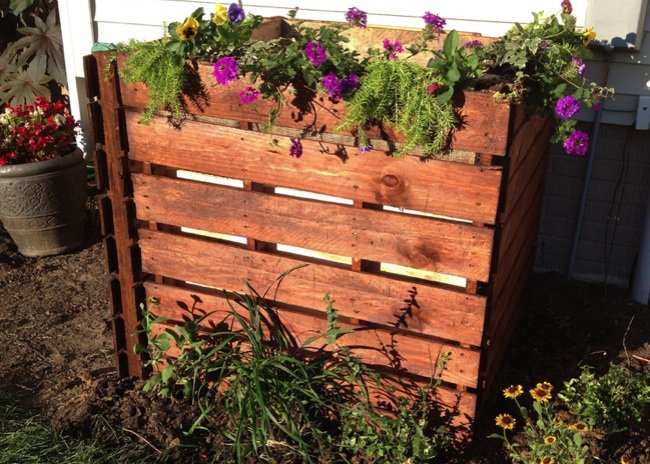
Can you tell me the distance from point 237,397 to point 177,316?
22.9 inches

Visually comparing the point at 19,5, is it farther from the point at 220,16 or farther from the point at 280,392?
the point at 280,392

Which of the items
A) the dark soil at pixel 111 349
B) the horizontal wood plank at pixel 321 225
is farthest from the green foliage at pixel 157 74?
the dark soil at pixel 111 349

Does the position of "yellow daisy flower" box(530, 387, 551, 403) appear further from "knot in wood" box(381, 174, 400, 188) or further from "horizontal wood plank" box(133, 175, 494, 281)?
"knot in wood" box(381, 174, 400, 188)

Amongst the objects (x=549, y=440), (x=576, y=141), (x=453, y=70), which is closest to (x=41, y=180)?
(x=453, y=70)

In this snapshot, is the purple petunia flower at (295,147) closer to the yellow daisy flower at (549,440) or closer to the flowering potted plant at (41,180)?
the yellow daisy flower at (549,440)

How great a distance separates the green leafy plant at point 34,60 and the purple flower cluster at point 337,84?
372 centimetres

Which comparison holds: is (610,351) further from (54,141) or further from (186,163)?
(54,141)

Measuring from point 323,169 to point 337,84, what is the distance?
1.24 ft

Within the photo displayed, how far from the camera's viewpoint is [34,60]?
6008 millimetres

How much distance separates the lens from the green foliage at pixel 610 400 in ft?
10.8

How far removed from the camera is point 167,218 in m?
3.47

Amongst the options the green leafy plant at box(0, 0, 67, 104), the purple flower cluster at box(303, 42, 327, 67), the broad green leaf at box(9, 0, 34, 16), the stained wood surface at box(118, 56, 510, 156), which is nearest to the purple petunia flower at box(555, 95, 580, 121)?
the stained wood surface at box(118, 56, 510, 156)

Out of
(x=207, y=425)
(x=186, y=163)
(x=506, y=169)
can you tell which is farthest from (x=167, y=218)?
(x=506, y=169)

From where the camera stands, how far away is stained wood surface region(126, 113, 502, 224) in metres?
2.87
